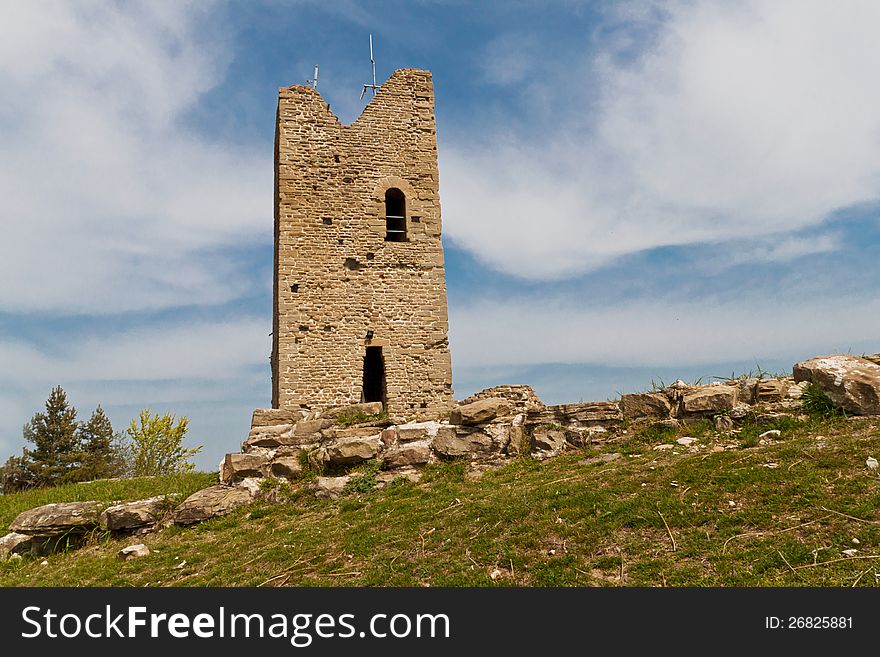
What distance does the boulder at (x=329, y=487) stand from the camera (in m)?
10.3

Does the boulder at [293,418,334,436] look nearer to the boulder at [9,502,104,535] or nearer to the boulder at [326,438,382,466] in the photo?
the boulder at [326,438,382,466]

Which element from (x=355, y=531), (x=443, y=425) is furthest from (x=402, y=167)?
(x=355, y=531)

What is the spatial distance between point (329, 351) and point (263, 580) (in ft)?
33.7

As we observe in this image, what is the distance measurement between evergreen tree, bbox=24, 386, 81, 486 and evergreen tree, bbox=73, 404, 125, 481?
42cm

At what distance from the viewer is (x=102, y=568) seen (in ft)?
30.0

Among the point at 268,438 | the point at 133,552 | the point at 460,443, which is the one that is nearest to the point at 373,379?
the point at 268,438

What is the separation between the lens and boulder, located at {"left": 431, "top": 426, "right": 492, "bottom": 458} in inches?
424

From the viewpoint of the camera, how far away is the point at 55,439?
3309 cm

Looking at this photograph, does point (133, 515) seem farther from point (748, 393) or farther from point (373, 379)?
point (748, 393)

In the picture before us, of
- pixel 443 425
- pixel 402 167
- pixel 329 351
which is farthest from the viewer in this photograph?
pixel 402 167

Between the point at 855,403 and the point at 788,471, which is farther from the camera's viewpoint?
the point at 855,403

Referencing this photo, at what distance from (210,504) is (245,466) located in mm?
1068

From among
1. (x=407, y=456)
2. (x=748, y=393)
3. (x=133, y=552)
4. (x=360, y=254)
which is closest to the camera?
(x=133, y=552)

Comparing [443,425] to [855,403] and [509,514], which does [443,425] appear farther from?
[855,403]
